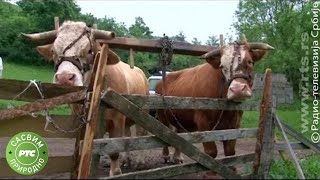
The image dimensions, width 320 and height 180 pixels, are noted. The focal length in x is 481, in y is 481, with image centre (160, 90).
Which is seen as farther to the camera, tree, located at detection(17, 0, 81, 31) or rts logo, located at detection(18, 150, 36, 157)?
tree, located at detection(17, 0, 81, 31)

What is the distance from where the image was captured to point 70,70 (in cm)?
506

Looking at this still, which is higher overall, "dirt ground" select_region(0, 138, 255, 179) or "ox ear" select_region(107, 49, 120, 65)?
"ox ear" select_region(107, 49, 120, 65)

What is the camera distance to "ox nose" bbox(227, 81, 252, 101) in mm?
6184

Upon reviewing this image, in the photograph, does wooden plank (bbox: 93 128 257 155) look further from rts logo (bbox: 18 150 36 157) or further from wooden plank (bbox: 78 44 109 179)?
rts logo (bbox: 18 150 36 157)

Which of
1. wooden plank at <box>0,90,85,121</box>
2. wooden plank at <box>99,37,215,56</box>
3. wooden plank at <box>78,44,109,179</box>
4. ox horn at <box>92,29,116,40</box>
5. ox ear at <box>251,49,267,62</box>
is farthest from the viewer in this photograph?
ox ear at <box>251,49,267,62</box>

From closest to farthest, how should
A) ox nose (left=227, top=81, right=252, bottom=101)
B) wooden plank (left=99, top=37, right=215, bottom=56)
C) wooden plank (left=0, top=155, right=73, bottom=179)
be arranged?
1. wooden plank (left=0, top=155, right=73, bottom=179)
2. ox nose (left=227, top=81, right=252, bottom=101)
3. wooden plank (left=99, top=37, right=215, bottom=56)

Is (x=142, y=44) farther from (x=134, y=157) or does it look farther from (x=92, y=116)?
(x=92, y=116)

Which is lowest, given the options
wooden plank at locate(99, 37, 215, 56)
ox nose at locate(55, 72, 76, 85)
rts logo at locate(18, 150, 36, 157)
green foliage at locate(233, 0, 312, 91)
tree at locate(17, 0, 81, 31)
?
rts logo at locate(18, 150, 36, 157)

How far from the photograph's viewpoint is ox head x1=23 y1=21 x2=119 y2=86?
5021mm

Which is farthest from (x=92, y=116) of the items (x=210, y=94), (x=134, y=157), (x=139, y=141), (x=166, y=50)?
(x=134, y=157)

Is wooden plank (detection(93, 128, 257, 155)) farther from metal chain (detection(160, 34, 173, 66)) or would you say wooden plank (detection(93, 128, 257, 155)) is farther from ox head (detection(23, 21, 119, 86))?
metal chain (detection(160, 34, 173, 66))

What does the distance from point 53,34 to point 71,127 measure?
4.16 ft

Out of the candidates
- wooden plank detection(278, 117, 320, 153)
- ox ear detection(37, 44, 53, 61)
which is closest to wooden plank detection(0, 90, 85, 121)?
ox ear detection(37, 44, 53, 61)

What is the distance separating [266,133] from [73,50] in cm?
252
